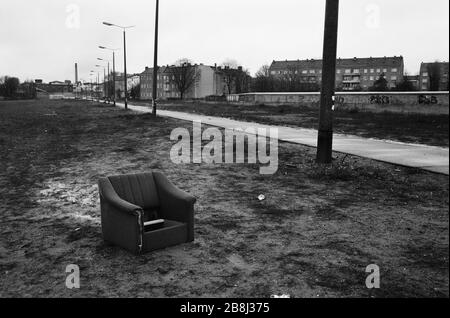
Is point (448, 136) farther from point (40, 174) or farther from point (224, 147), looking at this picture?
point (224, 147)

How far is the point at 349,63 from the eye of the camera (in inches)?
5507

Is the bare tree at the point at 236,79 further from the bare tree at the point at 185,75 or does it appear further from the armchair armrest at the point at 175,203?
the armchair armrest at the point at 175,203

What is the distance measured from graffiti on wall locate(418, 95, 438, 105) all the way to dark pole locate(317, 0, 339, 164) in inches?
1136

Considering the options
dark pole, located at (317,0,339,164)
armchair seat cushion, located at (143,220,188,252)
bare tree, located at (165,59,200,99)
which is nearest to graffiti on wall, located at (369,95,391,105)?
dark pole, located at (317,0,339,164)

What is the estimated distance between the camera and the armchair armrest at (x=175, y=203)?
6133 millimetres

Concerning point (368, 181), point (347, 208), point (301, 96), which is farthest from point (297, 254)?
point (301, 96)

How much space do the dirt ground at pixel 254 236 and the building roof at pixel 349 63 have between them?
132722 mm

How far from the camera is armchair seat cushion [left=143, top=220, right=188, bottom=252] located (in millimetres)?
5742

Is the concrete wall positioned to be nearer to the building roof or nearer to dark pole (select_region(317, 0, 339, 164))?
dark pole (select_region(317, 0, 339, 164))

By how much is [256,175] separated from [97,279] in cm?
664

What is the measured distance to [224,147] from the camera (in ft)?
51.0

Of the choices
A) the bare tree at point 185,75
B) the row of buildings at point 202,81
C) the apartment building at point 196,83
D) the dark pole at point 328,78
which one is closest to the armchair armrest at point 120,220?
the dark pole at point 328,78

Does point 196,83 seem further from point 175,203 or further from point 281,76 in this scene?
point 175,203

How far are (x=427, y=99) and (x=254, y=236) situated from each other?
1429 inches
